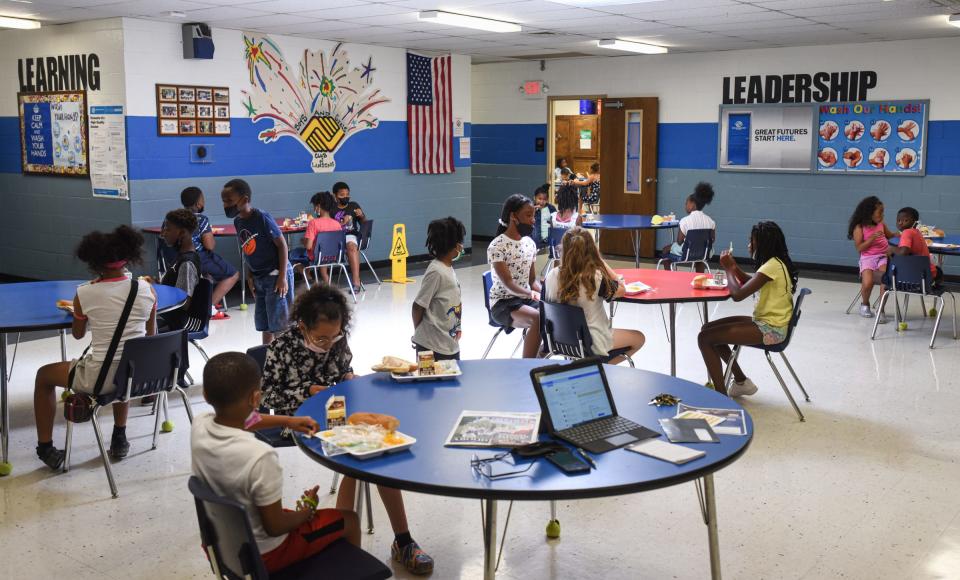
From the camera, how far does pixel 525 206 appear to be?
18.7ft

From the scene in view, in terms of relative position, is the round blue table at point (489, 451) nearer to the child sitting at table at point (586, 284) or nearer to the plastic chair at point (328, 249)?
the child sitting at table at point (586, 284)

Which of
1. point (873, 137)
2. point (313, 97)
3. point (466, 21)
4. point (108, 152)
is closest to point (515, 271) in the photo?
point (466, 21)

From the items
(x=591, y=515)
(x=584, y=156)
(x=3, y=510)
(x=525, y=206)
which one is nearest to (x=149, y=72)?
(x=525, y=206)

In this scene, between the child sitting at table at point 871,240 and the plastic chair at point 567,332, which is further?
the child sitting at table at point 871,240

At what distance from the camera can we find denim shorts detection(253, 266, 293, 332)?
6.05 metres

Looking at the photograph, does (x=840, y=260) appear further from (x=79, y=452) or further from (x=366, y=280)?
(x=79, y=452)

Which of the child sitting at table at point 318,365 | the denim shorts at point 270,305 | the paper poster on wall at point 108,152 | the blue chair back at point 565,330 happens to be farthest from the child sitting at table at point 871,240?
the paper poster on wall at point 108,152

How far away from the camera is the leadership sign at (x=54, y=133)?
9.13 meters

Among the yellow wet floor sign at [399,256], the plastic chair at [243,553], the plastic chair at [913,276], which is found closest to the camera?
the plastic chair at [243,553]

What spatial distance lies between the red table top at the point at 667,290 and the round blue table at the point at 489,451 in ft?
5.53

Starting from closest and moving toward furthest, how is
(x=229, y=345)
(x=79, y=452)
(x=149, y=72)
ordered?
(x=79, y=452) < (x=229, y=345) < (x=149, y=72)

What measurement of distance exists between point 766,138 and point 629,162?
1909 mm

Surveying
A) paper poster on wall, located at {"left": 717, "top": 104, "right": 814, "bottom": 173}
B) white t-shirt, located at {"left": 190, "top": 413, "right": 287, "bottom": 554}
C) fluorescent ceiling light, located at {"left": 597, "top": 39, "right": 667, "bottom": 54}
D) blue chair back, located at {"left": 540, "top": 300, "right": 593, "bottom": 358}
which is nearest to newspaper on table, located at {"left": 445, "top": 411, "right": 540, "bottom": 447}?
Answer: white t-shirt, located at {"left": 190, "top": 413, "right": 287, "bottom": 554}

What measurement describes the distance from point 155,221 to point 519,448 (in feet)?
23.5
